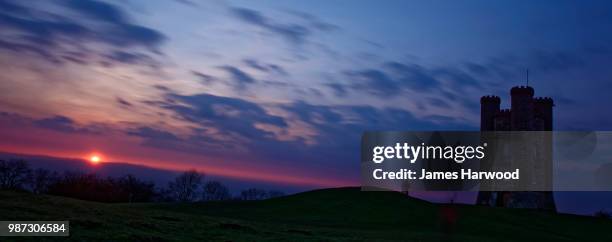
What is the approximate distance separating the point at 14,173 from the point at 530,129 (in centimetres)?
10943

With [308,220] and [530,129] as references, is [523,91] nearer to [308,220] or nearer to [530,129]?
[530,129]

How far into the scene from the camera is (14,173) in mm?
115875

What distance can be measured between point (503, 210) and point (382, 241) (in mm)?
50395

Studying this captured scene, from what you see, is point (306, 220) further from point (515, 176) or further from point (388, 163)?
point (515, 176)

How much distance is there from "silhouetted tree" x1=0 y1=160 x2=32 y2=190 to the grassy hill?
205ft

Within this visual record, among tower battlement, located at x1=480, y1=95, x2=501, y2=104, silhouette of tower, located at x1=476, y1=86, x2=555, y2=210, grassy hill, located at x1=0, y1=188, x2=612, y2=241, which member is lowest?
grassy hill, located at x1=0, y1=188, x2=612, y2=241

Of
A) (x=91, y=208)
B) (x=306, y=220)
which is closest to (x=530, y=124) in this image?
(x=306, y=220)

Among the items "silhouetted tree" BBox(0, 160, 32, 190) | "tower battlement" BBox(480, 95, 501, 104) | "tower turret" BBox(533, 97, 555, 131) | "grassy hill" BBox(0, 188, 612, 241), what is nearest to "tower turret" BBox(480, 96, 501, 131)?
"tower battlement" BBox(480, 95, 501, 104)

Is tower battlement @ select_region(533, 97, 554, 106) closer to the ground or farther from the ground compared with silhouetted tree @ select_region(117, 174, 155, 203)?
farther from the ground

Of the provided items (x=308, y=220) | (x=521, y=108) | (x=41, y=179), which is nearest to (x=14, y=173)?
(x=41, y=179)

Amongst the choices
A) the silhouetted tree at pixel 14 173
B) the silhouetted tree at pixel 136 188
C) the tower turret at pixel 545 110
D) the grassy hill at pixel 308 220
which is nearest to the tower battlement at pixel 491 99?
→ the tower turret at pixel 545 110

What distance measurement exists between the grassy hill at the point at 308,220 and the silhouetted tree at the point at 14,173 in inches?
2460

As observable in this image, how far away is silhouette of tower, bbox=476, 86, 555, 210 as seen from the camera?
111 m

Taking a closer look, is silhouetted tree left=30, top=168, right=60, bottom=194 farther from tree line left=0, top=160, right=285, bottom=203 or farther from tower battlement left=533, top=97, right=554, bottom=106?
tower battlement left=533, top=97, right=554, bottom=106
